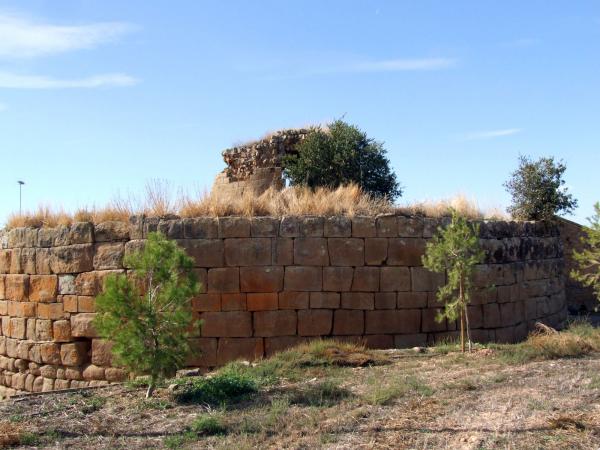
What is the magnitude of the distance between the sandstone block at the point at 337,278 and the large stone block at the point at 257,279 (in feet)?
2.76

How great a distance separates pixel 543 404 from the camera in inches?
262

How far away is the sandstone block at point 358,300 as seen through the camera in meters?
10.6

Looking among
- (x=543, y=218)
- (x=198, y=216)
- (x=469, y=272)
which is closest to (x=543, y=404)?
(x=469, y=272)

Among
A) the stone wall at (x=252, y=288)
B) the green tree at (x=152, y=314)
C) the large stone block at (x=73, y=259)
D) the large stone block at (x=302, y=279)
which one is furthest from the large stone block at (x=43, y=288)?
the large stone block at (x=302, y=279)

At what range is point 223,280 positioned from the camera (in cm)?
1034

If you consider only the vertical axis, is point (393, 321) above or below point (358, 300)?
below

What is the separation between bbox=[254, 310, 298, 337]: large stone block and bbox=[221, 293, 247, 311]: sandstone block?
0.87 feet

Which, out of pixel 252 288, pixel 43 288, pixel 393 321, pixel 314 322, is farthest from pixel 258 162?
pixel 393 321

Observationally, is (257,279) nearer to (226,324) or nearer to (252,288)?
(252,288)

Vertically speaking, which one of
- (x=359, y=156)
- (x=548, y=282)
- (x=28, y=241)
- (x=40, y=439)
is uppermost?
(x=359, y=156)

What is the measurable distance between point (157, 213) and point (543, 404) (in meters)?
6.69

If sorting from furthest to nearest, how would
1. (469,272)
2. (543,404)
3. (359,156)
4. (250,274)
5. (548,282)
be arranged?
(359,156)
(548,282)
(250,274)
(469,272)
(543,404)

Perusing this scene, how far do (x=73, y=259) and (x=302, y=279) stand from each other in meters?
3.85

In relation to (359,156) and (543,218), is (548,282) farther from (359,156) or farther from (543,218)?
(359,156)
